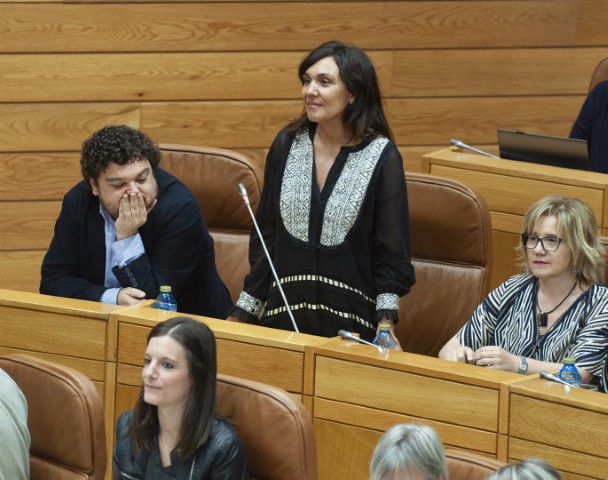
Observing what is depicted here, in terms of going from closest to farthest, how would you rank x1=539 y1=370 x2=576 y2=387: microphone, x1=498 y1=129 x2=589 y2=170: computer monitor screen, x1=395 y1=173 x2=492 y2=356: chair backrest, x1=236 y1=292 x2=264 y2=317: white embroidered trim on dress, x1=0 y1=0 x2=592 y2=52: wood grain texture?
1. x1=539 y1=370 x2=576 y2=387: microphone
2. x1=236 y1=292 x2=264 y2=317: white embroidered trim on dress
3. x1=395 y1=173 x2=492 y2=356: chair backrest
4. x1=498 y1=129 x2=589 y2=170: computer monitor screen
5. x1=0 y1=0 x2=592 y2=52: wood grain texture

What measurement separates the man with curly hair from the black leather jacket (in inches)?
24.1

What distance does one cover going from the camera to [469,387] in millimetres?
2195

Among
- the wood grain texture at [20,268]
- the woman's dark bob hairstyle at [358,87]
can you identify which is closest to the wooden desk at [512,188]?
the woman's dark bob hairstyle at [358,87]

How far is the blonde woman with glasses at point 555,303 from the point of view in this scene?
2.49m

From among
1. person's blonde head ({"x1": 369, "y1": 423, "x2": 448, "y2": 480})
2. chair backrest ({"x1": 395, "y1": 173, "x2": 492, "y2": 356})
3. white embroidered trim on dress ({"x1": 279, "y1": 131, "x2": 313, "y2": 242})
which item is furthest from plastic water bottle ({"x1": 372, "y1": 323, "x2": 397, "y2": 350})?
person's blonde head ({"x1": 369, "y1": 423, "x2": 448, "y2": 480})

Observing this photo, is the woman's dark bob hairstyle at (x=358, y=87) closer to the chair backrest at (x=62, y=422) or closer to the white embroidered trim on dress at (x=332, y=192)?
the white embroidered trim on dress at (x=332, y=192)

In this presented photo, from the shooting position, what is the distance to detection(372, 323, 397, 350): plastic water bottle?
8.25ft

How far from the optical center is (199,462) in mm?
2000

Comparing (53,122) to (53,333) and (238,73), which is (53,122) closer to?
(238,73)

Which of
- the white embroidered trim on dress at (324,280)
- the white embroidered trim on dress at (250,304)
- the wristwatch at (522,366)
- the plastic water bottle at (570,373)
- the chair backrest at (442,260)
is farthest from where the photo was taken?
the chair backrest at (442,260)

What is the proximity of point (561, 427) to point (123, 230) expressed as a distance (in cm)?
107

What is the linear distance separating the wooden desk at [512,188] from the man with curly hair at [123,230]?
90cm

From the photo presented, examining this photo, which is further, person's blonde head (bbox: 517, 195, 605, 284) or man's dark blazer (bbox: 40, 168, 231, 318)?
man's dark blazer (bbox: 40, 168, 231, 318)

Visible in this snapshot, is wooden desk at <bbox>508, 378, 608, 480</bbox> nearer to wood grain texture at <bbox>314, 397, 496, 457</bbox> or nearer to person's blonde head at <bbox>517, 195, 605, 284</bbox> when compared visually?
wood grain texture at <bbox>314, 397, 496, 457</bbox>
